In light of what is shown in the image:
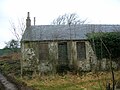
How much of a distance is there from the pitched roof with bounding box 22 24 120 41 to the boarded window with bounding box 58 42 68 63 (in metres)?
0.77

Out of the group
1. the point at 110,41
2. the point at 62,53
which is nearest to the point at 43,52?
the point at 62,53

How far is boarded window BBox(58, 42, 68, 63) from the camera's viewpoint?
29.9m

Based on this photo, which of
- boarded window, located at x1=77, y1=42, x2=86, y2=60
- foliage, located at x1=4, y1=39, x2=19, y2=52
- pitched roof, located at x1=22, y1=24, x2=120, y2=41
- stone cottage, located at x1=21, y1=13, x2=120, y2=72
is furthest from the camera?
foliage, located at x1=4, y1=39, x2=19, y2=52

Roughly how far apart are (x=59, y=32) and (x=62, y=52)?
9.17 ft

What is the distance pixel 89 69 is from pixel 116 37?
4469 millimetres

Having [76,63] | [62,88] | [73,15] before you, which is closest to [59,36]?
[76,63]

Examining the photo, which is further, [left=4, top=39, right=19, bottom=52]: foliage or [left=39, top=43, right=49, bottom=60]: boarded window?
[left=4, top=39, right=19, bottom=52]: foliage

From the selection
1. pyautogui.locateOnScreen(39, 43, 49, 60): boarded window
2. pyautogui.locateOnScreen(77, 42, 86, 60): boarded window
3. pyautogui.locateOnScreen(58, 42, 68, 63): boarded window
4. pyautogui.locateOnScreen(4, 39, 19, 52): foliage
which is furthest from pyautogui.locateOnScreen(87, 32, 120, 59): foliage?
pyautogui.locateOnScreen(4, 39, 19, 52): foliage

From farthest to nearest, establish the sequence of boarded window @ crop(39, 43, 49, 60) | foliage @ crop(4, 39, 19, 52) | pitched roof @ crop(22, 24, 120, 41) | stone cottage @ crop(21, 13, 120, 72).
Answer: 1. foliage @ crop(4, 39, 19, 52)
2. pitched roof @ crop(22, 24, 120, 41)
3. boarded window @ crop(39, 43, 49, 60)
4. stone cottage @ crop(21, 13, 120, 72)

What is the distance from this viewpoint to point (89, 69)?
2959cm

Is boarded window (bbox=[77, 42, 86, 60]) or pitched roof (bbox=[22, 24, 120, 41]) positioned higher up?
pitched roof (bbox=[22, 24, 120, 41])

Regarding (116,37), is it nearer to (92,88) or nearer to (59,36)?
(59,36)

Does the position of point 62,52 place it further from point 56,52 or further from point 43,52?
point 43,52

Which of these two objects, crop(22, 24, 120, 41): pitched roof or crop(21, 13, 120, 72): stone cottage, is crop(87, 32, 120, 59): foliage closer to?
crop(21, 13, 120, 72): stone cottage
